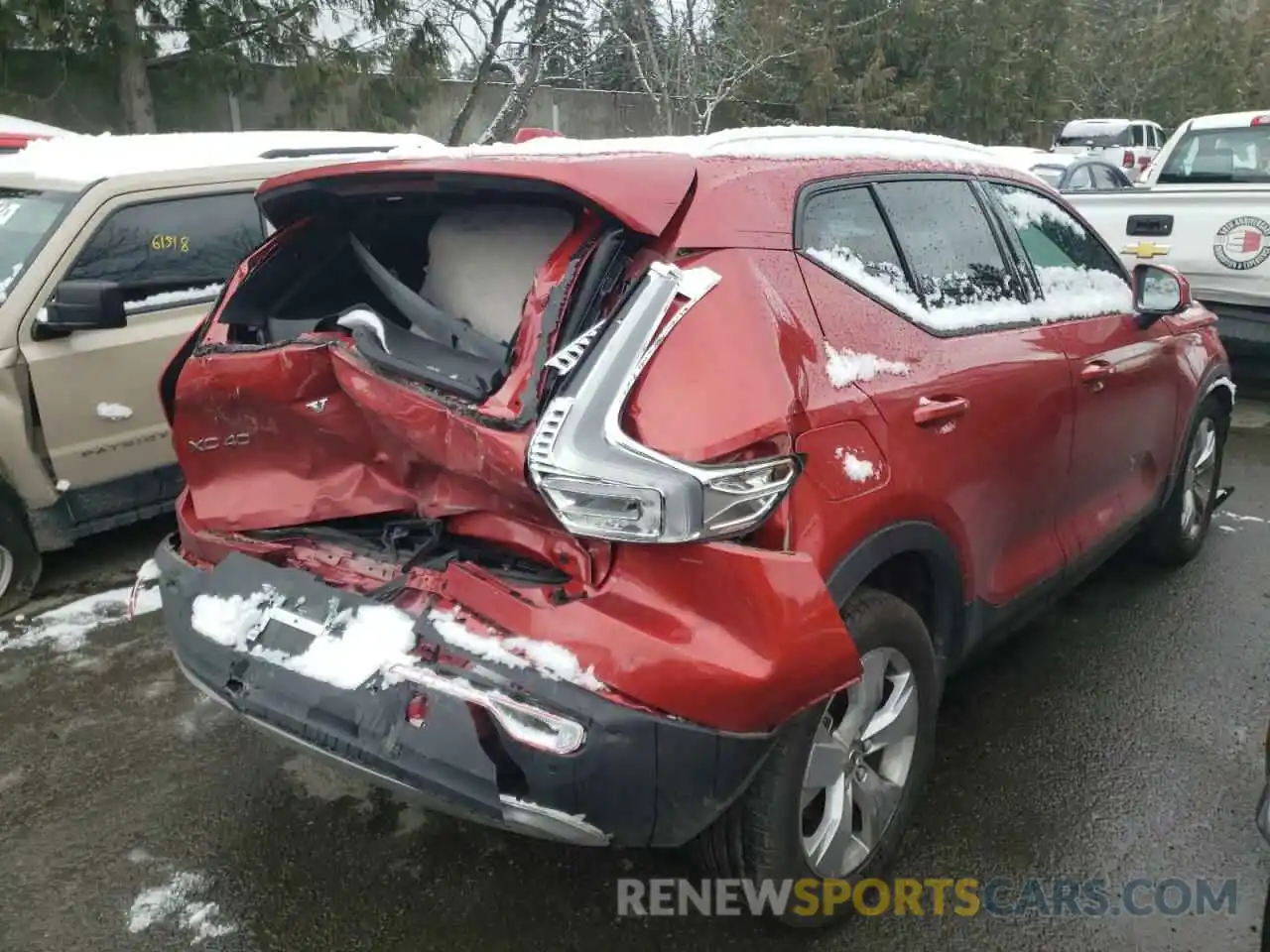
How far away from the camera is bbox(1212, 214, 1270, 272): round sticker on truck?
696 cm

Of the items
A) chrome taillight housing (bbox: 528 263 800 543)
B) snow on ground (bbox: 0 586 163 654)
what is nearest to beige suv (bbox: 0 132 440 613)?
snow on ground (bbox: 0 586 163 654)

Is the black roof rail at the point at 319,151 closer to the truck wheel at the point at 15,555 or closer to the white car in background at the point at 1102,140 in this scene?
the truck wheel at the point at 15,555

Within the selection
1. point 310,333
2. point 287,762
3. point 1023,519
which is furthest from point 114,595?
point 1023,519

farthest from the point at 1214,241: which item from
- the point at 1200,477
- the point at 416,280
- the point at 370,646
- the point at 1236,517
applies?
the point at 370,646

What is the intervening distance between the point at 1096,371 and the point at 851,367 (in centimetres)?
147

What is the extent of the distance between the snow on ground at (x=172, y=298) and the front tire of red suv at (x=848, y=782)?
140 inches

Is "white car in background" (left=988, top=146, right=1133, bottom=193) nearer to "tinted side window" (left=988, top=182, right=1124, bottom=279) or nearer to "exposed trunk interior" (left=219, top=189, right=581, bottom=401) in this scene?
"tinted side window" (left=988, top=182, right=1124, bottom=279)

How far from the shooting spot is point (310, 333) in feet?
8.75

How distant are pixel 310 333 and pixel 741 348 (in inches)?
45.8

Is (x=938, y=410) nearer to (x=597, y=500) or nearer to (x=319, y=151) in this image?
(x=597, y=500)

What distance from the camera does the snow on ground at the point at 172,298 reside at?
192 inches

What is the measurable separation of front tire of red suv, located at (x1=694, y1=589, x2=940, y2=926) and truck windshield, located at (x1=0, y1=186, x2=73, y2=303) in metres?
3.87

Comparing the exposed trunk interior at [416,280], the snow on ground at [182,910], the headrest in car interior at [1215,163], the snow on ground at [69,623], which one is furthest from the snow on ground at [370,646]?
the headrest in car interior at [1215,163]

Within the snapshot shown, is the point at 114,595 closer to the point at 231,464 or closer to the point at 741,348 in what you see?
the point at 231,464
